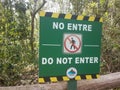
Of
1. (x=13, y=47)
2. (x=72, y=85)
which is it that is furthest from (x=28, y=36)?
(x=72, y=85)

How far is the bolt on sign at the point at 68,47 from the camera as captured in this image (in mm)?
2984

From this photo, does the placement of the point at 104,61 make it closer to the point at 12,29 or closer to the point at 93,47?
the point at 12,29

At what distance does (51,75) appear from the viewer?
305 cm

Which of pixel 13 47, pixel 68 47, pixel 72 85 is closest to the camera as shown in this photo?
pixel 68 47

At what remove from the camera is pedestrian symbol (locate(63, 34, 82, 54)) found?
3.10 metres

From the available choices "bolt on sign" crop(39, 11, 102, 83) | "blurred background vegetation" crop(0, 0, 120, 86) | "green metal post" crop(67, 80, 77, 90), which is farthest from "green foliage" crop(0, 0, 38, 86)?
"bolt on sign" crop(39, 11, 102, 83)

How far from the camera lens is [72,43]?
3139 millimetres

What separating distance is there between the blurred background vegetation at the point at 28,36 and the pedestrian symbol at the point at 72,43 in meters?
4.04

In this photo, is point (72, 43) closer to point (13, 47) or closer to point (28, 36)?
point (13, 47)

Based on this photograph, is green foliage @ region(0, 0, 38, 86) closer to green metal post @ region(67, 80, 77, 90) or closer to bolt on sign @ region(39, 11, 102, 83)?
green metal post @ region(67, 80, 77, 90)

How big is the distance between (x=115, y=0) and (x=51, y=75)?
6407 millimetres

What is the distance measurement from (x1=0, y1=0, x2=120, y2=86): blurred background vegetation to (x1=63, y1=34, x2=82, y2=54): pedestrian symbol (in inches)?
159

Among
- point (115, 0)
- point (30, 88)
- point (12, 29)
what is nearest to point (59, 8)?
point (115, 0)

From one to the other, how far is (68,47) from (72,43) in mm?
70
